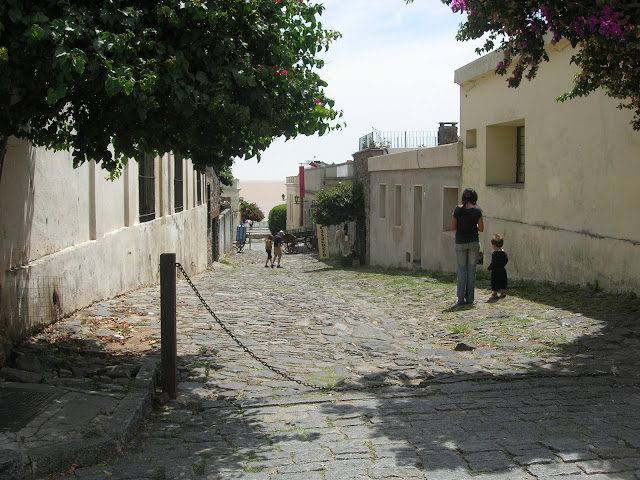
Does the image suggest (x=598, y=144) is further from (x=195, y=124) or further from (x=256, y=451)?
(x=256, y=451)

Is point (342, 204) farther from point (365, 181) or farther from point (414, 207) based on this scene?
point (414, 207)

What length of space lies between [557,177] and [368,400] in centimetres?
713

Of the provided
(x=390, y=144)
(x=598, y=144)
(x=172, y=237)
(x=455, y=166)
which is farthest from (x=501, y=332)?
(x=390, y=144)

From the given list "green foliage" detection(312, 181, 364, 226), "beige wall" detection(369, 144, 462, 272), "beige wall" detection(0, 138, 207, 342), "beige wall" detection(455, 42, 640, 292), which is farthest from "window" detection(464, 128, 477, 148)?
"green foliage" detection(312, 181, 364, 226)

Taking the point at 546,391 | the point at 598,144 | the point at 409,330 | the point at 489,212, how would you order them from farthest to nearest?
the point at 489,212 → the point at 598,144 → the point at 409,330 → the point at 546,391

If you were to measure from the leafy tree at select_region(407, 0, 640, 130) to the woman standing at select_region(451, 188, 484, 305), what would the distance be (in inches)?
90.8

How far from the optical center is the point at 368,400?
5539 millimetres

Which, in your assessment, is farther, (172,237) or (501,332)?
(172,237)

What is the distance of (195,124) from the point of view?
5785 millimetres

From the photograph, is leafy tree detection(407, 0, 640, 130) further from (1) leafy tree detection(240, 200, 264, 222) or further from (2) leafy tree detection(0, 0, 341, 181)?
(1) leafy tree detection(240, 200, 264, 222)

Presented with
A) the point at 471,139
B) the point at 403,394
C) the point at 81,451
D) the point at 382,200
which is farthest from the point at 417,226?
the point at 81,451

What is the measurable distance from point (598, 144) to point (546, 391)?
5.67 metres

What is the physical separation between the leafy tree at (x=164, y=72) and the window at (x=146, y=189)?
7481 mm

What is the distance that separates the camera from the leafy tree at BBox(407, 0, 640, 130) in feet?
21.0
